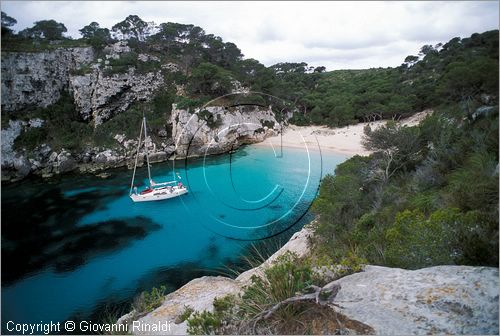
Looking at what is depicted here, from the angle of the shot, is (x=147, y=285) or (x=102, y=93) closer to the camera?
(x=147, y=285)

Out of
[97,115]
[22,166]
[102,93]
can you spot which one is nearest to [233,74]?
[102,93]

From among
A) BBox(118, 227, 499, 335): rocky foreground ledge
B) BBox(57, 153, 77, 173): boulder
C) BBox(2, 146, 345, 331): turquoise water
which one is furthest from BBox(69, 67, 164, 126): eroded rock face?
BBox(118, 227, 499, 335): rocky foreground ledge

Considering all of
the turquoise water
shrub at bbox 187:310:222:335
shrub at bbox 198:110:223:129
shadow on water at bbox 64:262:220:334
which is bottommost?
shadow on water at bbox 64:262:220:334

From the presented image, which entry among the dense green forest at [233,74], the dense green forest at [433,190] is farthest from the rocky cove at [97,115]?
the dense green forest at [433,190]

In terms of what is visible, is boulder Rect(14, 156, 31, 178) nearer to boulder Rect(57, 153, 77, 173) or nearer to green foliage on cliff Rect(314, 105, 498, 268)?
boulder Rect(57, 153, 77, 173)

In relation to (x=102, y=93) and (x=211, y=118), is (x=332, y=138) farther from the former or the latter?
(x=102, y=93)

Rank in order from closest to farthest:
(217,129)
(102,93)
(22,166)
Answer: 1. (22,166)
2. (217,129)
3. (102,93)

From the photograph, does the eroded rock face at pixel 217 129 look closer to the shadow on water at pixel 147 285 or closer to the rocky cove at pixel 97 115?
the rocky cove at pixel 97 115
